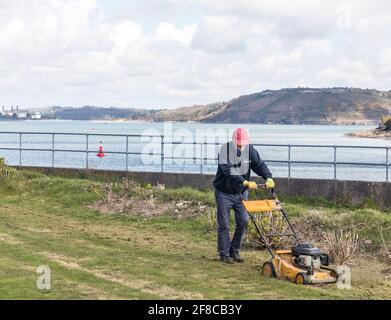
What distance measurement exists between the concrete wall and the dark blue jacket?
714cm

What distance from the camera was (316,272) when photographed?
10078 mm

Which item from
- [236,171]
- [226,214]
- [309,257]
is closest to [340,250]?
[226,214]

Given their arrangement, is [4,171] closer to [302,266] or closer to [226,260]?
[226,260]

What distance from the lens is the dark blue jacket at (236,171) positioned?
11.4 m

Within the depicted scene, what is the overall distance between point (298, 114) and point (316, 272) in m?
183

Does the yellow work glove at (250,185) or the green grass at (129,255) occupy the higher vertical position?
the yellow work glove at (250,185)

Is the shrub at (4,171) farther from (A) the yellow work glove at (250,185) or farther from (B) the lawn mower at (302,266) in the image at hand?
(B) the lawn mower at (302,266)

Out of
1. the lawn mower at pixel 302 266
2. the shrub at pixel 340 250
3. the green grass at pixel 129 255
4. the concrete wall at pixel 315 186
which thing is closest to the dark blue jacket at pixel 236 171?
the green grass at pixel 129 255

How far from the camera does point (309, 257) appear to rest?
10.1 meters

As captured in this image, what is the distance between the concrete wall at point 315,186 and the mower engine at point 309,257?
8028mm

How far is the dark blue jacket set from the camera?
1139 centimetres

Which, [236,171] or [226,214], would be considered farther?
[226,214]

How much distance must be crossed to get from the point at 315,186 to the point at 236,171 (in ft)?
25.2
